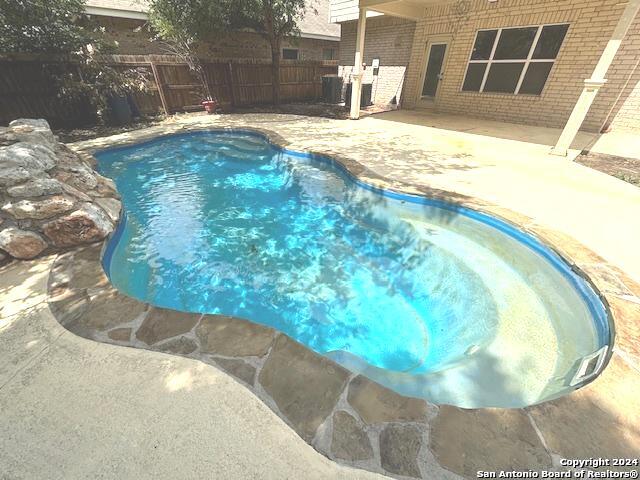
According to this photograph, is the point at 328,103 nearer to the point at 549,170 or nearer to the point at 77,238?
the point at 549,170

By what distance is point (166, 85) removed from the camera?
977 cm

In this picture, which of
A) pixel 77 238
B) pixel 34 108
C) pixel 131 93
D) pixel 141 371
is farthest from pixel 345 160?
pixel 34 108

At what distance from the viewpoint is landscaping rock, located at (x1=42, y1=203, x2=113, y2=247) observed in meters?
3.00

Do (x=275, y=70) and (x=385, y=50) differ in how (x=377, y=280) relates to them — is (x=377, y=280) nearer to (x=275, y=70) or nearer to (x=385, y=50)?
(x=275, y=70)

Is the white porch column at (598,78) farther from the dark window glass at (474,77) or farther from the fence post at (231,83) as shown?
the fence post at (231,83)

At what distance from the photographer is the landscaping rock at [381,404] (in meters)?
1.63

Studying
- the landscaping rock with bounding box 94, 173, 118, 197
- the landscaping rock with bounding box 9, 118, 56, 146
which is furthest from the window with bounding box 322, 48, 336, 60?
the landscaping rock with bounding box 94, 173, 118, 197

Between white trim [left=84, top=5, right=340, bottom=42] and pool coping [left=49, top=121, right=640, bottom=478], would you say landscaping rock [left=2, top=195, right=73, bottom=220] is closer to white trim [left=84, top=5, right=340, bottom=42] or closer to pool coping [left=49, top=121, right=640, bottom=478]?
pool coping [left=49, top=121, right=640, bottom=478]

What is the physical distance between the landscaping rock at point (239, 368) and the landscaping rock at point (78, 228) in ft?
7.92

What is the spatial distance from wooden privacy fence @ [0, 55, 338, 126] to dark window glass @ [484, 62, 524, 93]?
759cm

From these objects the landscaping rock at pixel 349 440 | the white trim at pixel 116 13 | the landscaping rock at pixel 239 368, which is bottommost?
the landscaping rock at pixel 239 368

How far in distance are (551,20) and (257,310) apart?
10242 mm

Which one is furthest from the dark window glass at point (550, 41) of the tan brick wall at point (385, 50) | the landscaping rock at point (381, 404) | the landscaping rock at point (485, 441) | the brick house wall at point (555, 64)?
the landscaping rock at point (381, 404)

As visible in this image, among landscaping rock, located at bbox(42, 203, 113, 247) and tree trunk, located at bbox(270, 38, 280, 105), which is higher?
tree trunk, located at bbox(270, 38, 280, 105)
